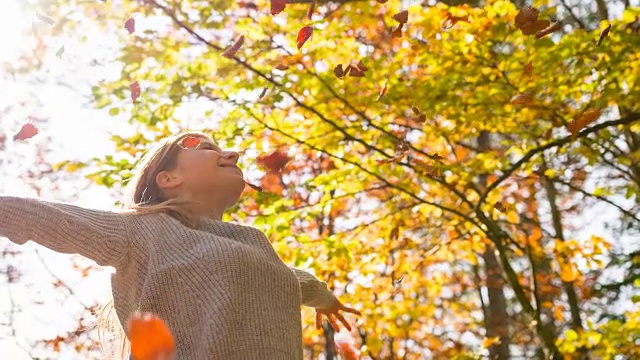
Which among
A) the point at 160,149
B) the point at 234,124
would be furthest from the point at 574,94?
the point at 160,149

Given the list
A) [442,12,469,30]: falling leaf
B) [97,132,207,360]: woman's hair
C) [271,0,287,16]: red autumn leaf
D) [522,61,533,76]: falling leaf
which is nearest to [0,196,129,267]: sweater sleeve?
[97,132,207,360]: woman's hair

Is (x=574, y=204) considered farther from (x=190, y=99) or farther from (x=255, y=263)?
(x=255, y=263)

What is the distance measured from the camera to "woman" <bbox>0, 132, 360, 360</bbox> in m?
1.72

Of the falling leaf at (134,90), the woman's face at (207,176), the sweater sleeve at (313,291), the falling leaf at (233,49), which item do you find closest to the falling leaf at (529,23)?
the falling leaf at (233,49)

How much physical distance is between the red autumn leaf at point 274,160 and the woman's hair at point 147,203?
217 cm

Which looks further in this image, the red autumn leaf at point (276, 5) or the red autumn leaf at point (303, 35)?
the red autumn leaf at point (303, 35)

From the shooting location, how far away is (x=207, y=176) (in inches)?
90.9

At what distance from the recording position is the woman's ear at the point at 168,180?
7.62ft

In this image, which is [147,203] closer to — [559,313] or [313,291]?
[313,291]

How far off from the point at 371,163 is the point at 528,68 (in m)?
1.29

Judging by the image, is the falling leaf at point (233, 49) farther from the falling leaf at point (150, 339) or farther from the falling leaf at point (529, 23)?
the falling leaf at point (150, 339)

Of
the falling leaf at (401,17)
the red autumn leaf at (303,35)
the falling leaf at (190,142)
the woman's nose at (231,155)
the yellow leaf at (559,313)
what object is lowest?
the woman's nose at (231,155)

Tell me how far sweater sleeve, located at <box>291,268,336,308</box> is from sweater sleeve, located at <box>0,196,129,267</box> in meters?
0.87

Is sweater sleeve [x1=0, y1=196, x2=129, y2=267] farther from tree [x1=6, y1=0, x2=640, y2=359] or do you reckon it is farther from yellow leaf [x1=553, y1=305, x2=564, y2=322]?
yellow leaf [x1=553, y1=305, x2=564, y2=322]
